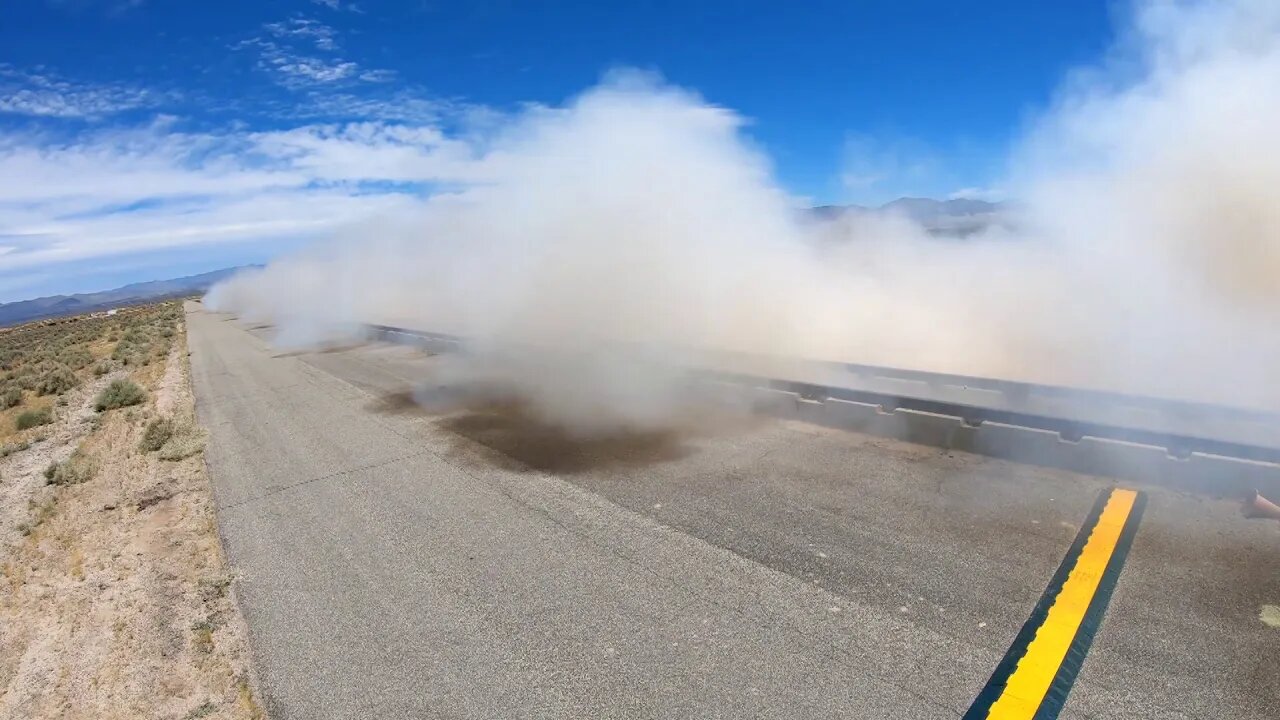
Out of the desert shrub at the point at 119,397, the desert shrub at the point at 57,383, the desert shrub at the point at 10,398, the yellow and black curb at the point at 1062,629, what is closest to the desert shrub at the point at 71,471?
the desert shrub at the point at 119,397

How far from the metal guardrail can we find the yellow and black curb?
0.84 m

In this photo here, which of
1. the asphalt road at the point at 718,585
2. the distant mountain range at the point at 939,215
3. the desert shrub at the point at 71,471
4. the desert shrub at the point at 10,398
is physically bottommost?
the desert shrub at the point at 10,398

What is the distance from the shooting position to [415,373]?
1348 centimetres

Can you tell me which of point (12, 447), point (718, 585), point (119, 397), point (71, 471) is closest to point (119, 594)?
point (718, 585)

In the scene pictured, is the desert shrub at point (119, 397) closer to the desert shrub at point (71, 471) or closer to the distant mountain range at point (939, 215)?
the desert shrub at point (71, 471)

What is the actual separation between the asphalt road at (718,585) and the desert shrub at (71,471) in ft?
10.1

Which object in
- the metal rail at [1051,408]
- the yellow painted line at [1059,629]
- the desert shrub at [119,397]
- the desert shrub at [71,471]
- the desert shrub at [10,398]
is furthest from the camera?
the desert shrub at [10,398]

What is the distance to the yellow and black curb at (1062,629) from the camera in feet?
9.31

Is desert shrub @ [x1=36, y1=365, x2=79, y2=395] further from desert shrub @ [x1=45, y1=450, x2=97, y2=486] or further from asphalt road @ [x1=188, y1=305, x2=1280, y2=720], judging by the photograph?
asphalt road @ [x1=188, y1=305, x2=1280, y2=720]

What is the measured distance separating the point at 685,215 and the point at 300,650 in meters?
12.4

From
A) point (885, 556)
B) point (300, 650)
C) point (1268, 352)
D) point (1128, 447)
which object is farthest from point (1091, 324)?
point (300, 650)

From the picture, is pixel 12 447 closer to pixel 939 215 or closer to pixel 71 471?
pixel 71 471

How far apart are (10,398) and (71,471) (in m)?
12.2

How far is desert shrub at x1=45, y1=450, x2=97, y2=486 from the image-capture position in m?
8.29
